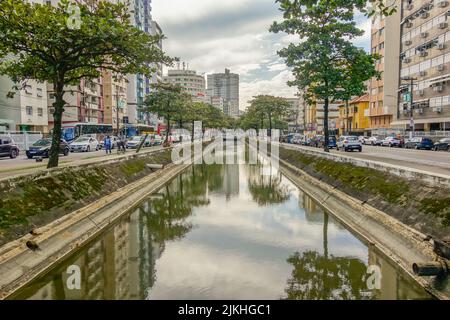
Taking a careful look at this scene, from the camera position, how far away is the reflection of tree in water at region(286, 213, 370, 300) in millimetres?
8320

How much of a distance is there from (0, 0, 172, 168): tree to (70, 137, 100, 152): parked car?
1003 inches

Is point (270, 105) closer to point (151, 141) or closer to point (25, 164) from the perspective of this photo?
point (151, 141)

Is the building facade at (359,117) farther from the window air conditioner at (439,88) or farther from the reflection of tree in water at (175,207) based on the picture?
the reflection of tree in water at (175,207)

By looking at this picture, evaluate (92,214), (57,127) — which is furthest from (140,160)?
(92,214)

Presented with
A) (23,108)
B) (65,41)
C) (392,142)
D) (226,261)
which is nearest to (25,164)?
(65,41)

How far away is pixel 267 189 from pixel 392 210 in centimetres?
1213

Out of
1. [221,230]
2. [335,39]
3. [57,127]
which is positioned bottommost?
[221,230]

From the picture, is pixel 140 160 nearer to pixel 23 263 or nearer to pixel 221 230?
pixel 221 230

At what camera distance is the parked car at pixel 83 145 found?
1642 inches

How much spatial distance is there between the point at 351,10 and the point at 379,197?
18437 millimetres

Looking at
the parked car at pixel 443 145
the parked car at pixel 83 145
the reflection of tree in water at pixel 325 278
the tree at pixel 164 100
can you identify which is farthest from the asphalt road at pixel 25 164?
the parked car at pixel 443 145

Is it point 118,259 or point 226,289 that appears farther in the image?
point 118,259
